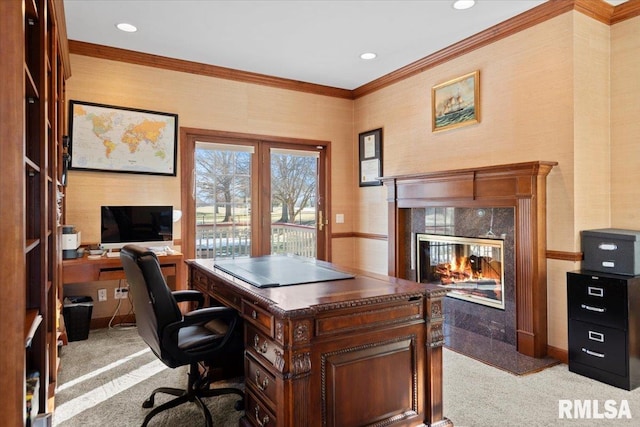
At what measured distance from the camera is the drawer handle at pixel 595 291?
2.78 meters

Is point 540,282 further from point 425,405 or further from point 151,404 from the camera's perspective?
point 151,404

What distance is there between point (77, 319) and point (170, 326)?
221 cm

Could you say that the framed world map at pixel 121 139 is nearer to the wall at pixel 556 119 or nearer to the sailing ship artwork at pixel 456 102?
the sailing ship artwork at pixel 456 102

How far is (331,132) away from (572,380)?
3839 mm


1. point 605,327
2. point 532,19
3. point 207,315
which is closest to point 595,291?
point 605,327

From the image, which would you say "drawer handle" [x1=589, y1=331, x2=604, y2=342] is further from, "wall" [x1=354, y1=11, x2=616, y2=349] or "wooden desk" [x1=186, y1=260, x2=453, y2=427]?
"wooden desk" [x1=186, y1=260, x2=453, y2=427]

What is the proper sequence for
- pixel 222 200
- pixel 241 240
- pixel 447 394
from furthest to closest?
pixel 241 240 < pixel 222 200 < pixel 447 394

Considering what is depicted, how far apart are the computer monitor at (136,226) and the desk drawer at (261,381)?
2451 millimetres

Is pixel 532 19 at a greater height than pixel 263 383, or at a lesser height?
greater

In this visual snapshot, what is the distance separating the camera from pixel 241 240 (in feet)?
16.2

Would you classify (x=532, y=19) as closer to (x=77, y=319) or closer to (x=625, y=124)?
(x=625, y=124)

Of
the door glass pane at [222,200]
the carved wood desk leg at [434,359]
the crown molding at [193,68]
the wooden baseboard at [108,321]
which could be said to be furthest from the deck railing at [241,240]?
the carved wood desk leg at [434,359]

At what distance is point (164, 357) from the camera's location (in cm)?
205

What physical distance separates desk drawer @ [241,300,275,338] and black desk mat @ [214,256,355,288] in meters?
0.12
